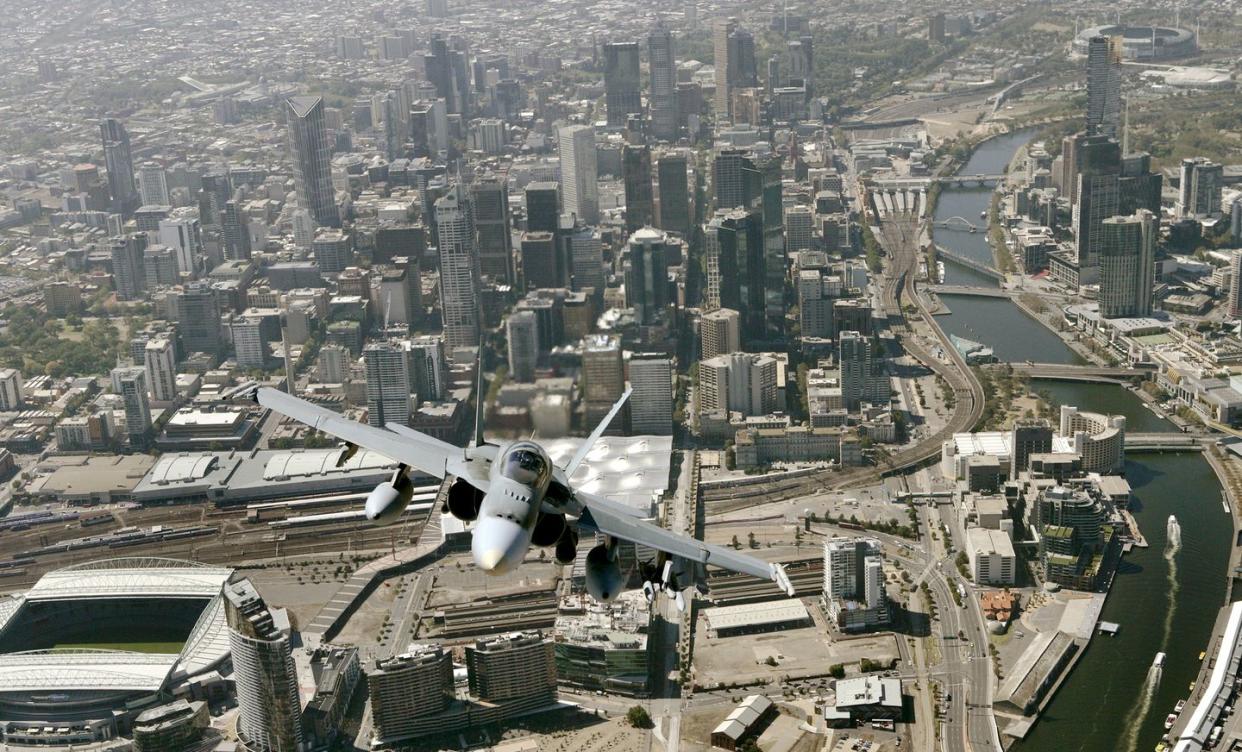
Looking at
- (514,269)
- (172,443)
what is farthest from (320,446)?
(514,269)

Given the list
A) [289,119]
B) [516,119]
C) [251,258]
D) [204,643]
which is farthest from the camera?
[516,119]

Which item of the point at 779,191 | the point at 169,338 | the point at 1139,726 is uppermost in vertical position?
the point at 779,191

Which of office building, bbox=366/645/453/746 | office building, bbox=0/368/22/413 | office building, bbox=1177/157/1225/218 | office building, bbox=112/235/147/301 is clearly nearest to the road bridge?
office building, bbox=1177/157/1225/218

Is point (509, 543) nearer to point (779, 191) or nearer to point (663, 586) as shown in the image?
point (663, 586)

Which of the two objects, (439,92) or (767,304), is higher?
(439,92)

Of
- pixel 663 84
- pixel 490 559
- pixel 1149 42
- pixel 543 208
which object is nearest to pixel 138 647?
pixel 490 559

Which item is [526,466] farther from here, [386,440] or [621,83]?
[621,83]
